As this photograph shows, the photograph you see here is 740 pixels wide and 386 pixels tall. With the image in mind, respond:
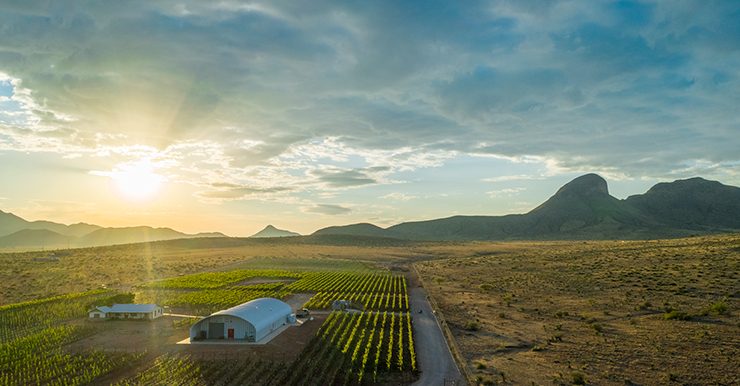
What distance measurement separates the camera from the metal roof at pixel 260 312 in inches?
1634

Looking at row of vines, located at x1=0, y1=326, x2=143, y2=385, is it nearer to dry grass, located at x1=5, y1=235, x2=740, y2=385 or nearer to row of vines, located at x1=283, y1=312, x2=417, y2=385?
row of vines, located at x1=283, y1=312, x2=417, y2=385

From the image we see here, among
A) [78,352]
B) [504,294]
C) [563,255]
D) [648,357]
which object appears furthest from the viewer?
[563,255]

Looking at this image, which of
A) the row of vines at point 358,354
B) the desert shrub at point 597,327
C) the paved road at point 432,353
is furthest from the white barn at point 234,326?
the desert shrub at point 597,327

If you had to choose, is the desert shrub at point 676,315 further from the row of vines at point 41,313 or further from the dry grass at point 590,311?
the row of vines at point 41,313

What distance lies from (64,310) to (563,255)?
3693 inches

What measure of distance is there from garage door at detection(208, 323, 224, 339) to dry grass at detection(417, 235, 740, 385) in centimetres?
2184

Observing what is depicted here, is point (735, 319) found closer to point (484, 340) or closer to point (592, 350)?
point (592, 350)

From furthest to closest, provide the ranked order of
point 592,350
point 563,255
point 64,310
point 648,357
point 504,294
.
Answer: point 563,255, point 504,294, point 64,310, point 592,350, point 648,357

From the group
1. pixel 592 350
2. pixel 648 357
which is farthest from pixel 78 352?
pixel 648 357

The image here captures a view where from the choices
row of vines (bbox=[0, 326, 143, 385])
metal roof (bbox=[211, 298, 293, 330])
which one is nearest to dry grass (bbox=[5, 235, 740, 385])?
metal roof (bbox=[211, 298, 293, 330])

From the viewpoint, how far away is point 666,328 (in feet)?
127

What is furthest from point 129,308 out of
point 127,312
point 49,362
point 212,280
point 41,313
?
point 212,280

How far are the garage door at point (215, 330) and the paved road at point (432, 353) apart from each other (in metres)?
18.2

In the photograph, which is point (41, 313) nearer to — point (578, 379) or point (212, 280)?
point (212, 280)
